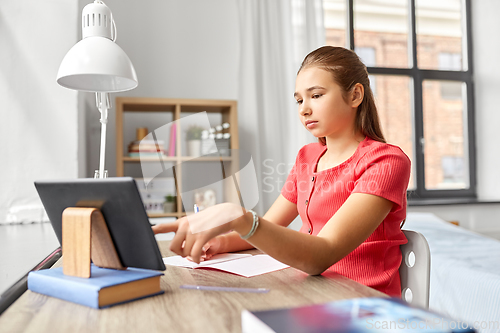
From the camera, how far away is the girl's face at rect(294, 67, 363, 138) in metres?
1.00

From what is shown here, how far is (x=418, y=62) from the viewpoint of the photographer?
12.0 feet

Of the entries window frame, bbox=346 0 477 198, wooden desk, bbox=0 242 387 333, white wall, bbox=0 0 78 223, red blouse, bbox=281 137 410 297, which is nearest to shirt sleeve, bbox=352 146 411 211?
red blouse, bbox=281 137 410 297

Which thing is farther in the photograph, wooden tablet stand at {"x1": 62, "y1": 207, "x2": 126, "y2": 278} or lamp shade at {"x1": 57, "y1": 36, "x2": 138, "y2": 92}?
lamp shade at {"x1": 57, "y1": 36, "x2": 138, "y2": 92}

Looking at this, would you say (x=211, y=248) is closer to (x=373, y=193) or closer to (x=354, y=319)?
(x=373, y=193)

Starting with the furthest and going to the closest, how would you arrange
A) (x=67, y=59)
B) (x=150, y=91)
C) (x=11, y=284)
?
(x=150, y=91) < (x=67, y=59) < (x=11, y=284)

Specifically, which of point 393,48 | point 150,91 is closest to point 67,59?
point 150,91

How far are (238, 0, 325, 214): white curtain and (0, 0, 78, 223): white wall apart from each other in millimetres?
1413

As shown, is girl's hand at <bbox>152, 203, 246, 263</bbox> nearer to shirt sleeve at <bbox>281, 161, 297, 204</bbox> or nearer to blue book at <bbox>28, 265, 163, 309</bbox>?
blue book at <bbox>28, 265, 163, 309</bbox>

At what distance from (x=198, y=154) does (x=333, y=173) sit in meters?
0.44

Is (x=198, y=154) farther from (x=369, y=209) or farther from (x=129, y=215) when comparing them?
(x=369, y=209)

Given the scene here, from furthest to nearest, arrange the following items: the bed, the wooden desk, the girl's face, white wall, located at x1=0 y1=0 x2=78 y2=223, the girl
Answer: white wall, located at x1=0 y1=0 x2=78 y2=223 < the bed < the girl's face < the girl < the wooden desk

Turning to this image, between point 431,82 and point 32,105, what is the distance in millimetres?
3228

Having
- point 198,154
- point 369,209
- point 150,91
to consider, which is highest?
point 150,91

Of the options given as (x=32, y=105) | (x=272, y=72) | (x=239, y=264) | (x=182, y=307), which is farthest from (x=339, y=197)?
(x=272, y=72)
